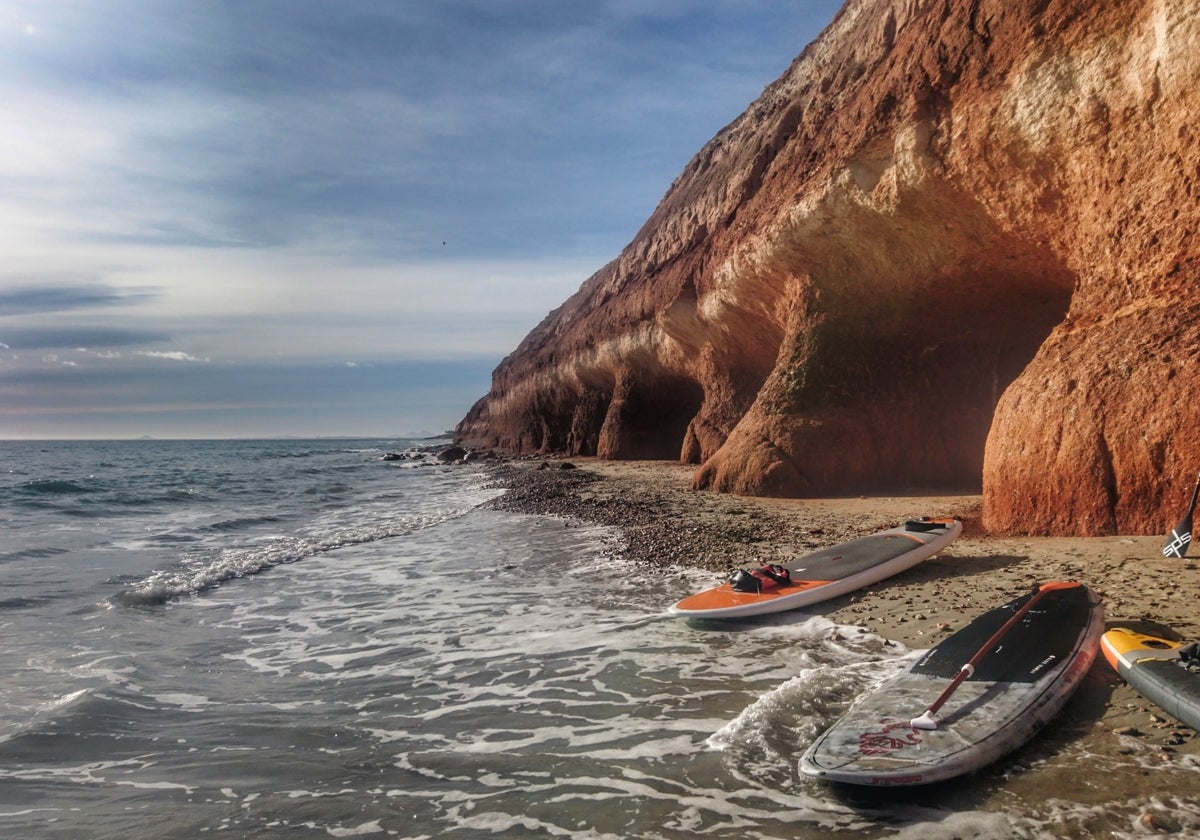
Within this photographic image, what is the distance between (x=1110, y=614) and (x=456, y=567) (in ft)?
26.4

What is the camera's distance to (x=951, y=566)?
7867 millimetres

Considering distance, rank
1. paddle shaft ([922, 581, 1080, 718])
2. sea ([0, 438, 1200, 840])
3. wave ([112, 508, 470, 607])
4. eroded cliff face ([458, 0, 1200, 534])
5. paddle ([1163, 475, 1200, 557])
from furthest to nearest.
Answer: wave ([112, 508, 470, 607])
eroded cliff face ([458, 0, 1200, 534])
paddle ([1163, 475, 1200, 557])
paddle shaft ([922, 581, 1080, 718])
sea ([0, 438, 1200, 840])

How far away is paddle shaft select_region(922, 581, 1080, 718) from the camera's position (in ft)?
13.8

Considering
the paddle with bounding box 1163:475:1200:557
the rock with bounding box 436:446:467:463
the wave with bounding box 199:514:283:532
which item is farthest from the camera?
the rock with bounding box 436:446:467:463

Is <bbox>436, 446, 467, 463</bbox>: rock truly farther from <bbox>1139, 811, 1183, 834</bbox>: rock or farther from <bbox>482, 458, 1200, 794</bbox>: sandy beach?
<bbox>1139, 811, 1183, 834</bbox>: rock

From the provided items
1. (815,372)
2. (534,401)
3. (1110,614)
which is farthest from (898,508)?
(534,401)

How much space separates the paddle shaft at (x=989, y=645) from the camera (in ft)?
13.8

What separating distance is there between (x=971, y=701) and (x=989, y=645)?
0.80m

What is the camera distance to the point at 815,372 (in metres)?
15.0

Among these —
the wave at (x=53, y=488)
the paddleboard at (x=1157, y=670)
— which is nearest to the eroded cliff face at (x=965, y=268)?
the paddleboard at (x=1157, y=670)

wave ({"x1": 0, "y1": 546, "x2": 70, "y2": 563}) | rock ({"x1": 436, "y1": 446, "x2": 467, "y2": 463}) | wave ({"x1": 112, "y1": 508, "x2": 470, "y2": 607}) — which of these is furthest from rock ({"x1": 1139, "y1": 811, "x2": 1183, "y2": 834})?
rock ({"x1": 436, "y1": 446, "x2": 467, "y2": 463})

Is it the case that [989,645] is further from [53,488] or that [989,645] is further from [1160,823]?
[53,488]

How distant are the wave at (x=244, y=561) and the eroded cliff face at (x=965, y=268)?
7224 mm

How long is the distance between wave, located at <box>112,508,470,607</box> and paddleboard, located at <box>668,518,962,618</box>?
7.13 m
